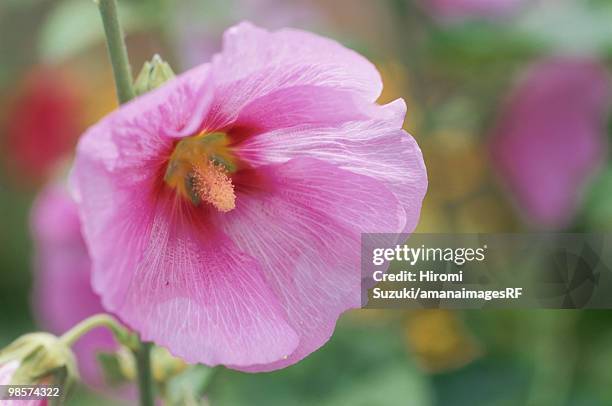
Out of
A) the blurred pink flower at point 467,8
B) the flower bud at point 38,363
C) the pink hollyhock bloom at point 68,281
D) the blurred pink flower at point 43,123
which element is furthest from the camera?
the blurred pink flower at point 43,123

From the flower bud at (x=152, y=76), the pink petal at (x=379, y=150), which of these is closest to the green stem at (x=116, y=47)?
→ the flower bud at (x=152, y=76)

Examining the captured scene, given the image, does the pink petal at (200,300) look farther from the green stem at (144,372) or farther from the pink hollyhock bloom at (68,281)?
the pink hollyhock bloom at (68,281)

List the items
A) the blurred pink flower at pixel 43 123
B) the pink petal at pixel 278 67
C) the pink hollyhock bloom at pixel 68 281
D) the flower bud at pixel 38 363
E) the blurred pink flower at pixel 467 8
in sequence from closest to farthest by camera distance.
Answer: the pink petal at pixel 278 67 < the flower bud at pixel 38 363 < the pink hollyhock bloom at pixel 68 281 < the blurred pink flower at pixel 467 8 < the blurred pink flower at pixel 43 123

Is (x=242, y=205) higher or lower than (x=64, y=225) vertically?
higher

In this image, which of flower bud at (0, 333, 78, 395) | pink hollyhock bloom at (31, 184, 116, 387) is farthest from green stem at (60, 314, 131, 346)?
pink hollyhock bloom at (31, 184, 116, 387)

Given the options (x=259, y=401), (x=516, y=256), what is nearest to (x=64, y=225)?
(x=259, y=401)

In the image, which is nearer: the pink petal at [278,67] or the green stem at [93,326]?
the pink petal at [278,67]

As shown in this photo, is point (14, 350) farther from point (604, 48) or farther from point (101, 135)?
point (604, 48)
